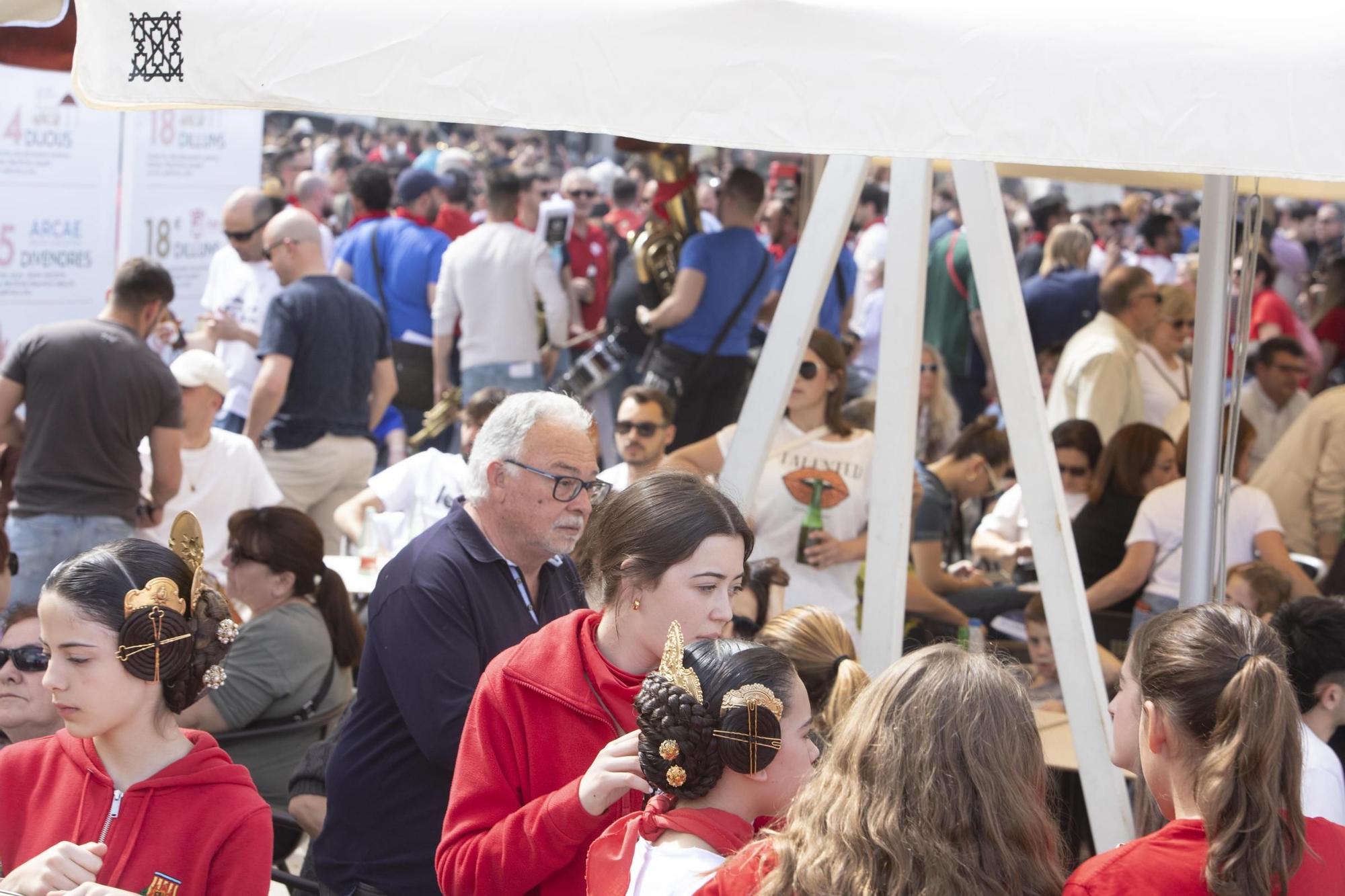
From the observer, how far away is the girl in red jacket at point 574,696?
209 centimetres

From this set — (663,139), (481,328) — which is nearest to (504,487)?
(663,139)

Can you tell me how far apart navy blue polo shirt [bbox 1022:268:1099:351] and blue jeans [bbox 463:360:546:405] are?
3162 millimetres

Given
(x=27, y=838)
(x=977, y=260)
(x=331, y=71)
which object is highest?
(x=331, y=71)

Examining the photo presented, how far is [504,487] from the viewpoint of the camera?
8.89ft

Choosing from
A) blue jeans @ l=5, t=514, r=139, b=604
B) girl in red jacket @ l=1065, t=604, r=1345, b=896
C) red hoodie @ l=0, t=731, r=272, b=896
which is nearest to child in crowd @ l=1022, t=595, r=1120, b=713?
girl in red jacket @ l=1065, t=604, r=1345, b=896

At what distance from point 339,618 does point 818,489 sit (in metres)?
1.61

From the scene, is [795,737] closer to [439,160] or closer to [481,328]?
[481,328]

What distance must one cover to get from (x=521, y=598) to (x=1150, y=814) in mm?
1133

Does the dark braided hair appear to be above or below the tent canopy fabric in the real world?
below

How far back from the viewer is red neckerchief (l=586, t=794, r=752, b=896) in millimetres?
1865

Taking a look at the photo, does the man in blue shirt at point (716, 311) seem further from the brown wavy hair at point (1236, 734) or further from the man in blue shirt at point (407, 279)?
the brown wavy hair at point (1236, 734)

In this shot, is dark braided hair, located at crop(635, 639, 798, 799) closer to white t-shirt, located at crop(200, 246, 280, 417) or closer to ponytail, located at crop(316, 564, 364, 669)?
ponytail, located at crop(316, 564, 364, 669)

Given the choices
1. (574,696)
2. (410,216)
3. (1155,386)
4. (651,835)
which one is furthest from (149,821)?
(410,216)

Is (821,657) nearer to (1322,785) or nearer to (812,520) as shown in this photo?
(1322,785)
